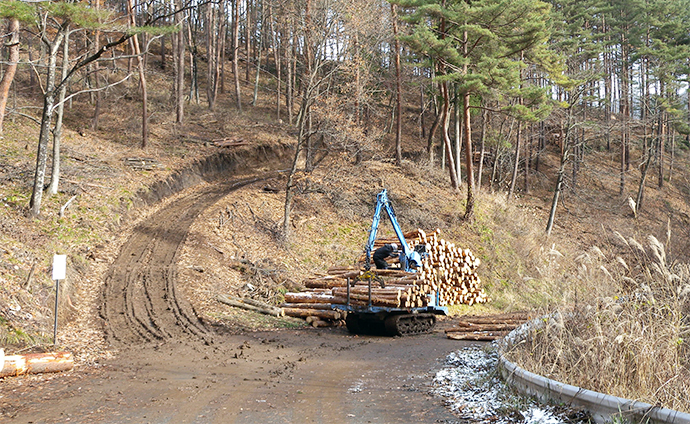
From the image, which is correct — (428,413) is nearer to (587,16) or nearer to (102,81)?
(102,81)

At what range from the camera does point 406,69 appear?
37.2 m

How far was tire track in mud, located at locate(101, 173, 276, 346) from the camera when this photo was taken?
12.9 metres

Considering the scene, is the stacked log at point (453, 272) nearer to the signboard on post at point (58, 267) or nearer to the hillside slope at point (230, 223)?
the hillside slope at point (230, 223)

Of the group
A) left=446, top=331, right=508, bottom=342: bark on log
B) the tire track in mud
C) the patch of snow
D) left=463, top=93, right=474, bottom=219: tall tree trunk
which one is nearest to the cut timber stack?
left=446, top=331, right=508, bottom=342: bark on log

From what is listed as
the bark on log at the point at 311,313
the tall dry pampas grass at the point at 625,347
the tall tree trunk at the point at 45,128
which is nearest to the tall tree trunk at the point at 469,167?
the bark on log at the point at 311,313

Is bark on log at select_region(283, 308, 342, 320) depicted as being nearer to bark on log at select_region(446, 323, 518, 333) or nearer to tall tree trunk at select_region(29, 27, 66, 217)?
bark on log at select_region(446, 323, 518, 333)

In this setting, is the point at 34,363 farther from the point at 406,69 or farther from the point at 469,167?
the point at 406,69

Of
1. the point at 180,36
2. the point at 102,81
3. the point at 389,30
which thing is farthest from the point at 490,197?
the point at 102,81

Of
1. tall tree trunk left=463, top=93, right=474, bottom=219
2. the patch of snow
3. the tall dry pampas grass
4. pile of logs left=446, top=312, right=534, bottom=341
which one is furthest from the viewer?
tall tree trunk left=463, top=93, right=474, bottom=219

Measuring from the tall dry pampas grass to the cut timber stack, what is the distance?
22.8 ft

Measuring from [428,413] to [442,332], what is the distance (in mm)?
8478

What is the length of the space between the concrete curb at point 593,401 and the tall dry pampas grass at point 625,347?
183 mm

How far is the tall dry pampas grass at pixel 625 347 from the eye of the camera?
19.4ft

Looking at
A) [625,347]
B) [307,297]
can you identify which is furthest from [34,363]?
[625,347]
